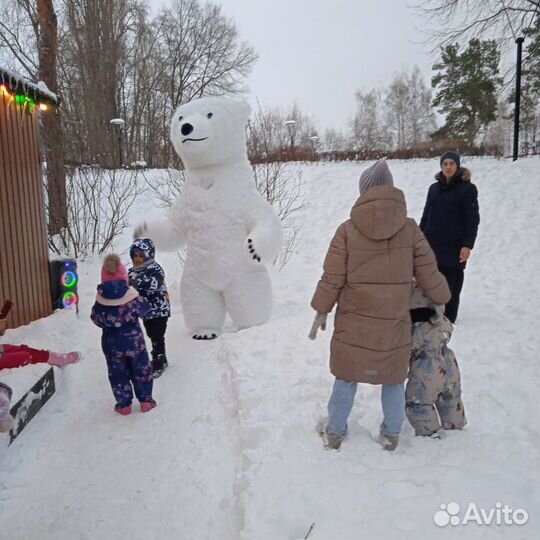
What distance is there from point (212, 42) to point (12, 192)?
2373 centimetres

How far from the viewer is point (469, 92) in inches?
853

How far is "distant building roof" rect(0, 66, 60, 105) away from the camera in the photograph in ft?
13.9

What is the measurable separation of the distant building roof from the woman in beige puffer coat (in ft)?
11.6

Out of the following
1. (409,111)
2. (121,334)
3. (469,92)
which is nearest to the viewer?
(121,334)

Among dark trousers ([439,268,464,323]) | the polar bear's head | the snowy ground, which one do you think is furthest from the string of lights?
dark trousers ([439,268,464,323])

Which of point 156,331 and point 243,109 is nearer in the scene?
point 156,331

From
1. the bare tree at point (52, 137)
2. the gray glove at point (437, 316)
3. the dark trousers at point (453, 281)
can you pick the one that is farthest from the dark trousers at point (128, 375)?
the bare tree at point (52, 137)

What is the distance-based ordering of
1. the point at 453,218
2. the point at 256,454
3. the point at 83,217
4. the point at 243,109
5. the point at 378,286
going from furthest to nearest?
1. the point at 83,217
2. the point at 243,109
3. the point at 453,218
4. the point at 256,454
5. the point at 378,286

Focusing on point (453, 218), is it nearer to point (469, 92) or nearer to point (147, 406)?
point (147, 406)

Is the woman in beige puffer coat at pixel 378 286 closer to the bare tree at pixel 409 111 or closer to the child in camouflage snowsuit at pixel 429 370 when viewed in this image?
the child in camouflage snowsuit at pixel 429 370

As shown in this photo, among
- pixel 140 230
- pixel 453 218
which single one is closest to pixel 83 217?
pixel 140 230

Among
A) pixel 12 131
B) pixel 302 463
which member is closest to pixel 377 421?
pixel 302 463

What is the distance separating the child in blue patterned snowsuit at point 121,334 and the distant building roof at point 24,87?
2219 mm

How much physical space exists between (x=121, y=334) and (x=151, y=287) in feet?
2.34
